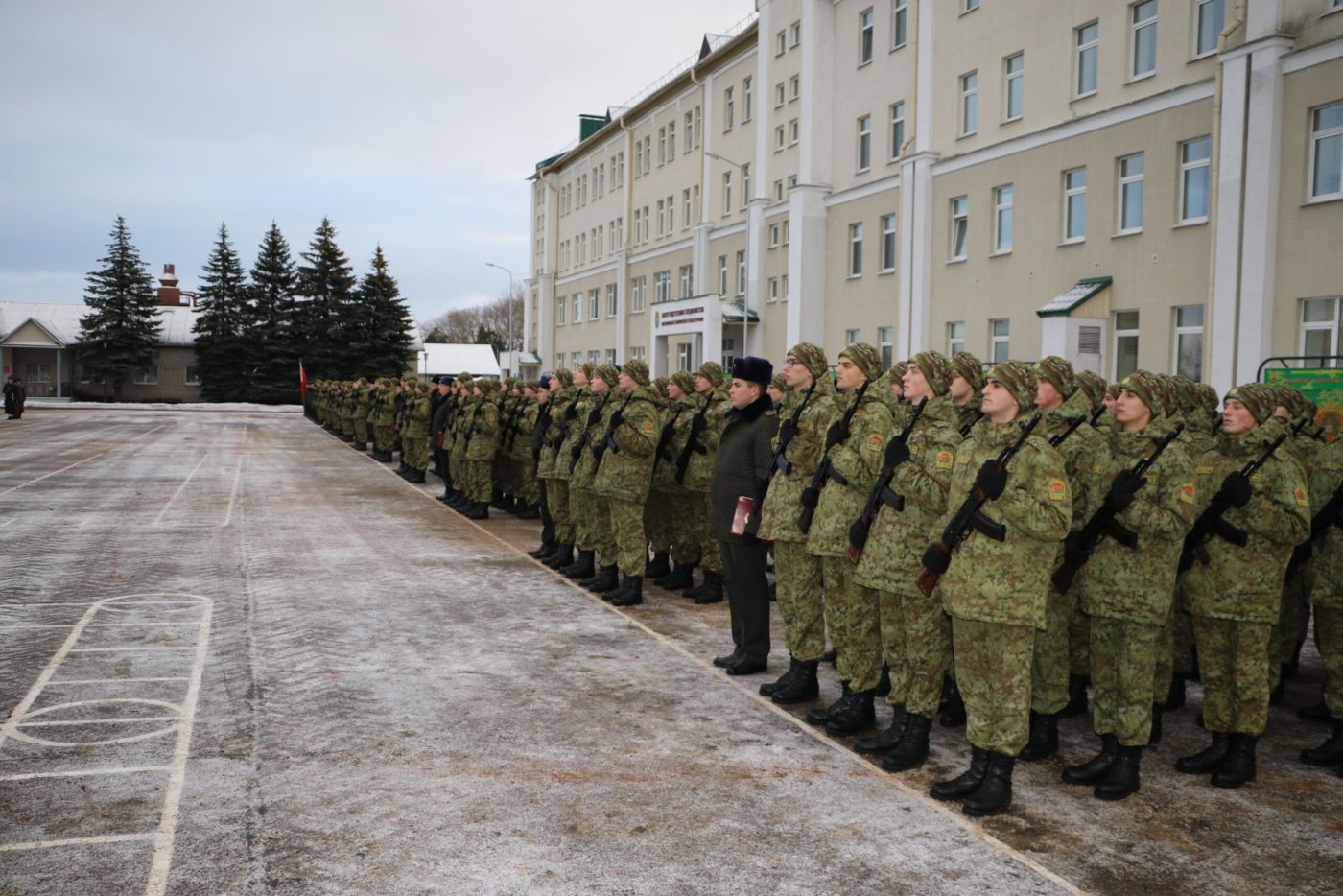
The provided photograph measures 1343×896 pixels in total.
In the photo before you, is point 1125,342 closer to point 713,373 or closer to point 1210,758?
point 713,373

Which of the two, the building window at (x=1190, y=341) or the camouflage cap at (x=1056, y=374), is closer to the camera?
the camouflage cap at (x=1056, y=374)

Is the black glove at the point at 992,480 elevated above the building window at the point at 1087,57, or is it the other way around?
the building window at the point at 1087,57

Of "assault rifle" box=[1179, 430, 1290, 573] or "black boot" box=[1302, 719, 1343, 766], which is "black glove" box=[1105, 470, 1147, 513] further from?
"black boot" box=[1302, 719, 1343, 766]

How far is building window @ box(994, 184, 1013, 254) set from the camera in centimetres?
2631

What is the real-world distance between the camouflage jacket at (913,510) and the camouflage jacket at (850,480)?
1.69 feet

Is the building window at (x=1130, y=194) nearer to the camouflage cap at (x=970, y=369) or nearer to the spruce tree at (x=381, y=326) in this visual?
the camouflage cap at (x=970, y=369)

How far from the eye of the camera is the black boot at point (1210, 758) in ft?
19.0

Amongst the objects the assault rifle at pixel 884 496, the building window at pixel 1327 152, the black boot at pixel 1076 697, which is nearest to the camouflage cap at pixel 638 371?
the assault rifle at pixel 884 496

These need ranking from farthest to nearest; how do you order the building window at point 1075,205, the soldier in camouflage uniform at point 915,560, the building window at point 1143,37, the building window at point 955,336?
the building window at point 955,336 < the building window at point 1075,205 < the building window at point 1143,37 < the soldier in camouflage uniform at point 915,560

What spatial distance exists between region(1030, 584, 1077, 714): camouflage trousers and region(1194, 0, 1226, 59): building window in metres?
18.7

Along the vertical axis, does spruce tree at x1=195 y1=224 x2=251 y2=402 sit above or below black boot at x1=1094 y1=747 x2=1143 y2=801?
above

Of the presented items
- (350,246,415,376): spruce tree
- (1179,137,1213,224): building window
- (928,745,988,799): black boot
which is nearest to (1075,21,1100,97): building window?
(1179,137,1213,224): building window

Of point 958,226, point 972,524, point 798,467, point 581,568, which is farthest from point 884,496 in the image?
point 958,226

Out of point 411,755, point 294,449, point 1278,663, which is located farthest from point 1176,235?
point 294,449
